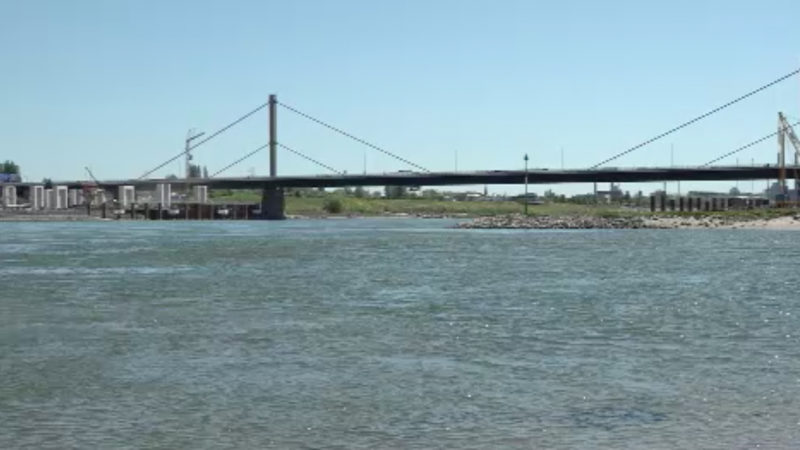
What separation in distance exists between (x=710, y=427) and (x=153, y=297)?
22973 millimetres

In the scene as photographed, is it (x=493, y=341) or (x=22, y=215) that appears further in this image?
(x=22, y=215)

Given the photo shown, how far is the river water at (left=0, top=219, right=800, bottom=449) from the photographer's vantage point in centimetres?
1376

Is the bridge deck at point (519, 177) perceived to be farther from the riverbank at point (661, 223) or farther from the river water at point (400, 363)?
the river water at point (400, 363)

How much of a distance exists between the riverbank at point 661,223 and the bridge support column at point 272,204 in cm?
5082

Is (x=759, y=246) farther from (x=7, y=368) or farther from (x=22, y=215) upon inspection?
(x=22, y=215)

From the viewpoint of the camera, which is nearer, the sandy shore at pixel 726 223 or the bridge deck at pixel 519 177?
the sandy shore at pixel 726 223

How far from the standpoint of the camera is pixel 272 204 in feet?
593

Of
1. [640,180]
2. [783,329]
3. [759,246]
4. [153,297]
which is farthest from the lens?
[640,180]

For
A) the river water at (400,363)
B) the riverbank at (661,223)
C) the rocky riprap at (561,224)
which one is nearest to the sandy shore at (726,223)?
the riverbank at (661,223)

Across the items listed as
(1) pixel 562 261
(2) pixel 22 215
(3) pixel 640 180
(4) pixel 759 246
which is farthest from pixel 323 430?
(2) pixel 22 215

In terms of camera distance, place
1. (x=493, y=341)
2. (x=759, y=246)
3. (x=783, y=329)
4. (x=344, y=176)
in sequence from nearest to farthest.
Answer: (x=493, y=341) → (x=783, y=329) → (x=759, y=246) → (x=344, y=176)

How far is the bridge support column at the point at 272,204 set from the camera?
180 metres

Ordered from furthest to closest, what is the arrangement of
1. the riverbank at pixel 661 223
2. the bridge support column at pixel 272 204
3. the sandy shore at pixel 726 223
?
the bridge support column at pixel 272 204, the riverbank at pixel 661 223, the sandy shore at pixel 726 223

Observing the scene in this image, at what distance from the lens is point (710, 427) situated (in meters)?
13.8
